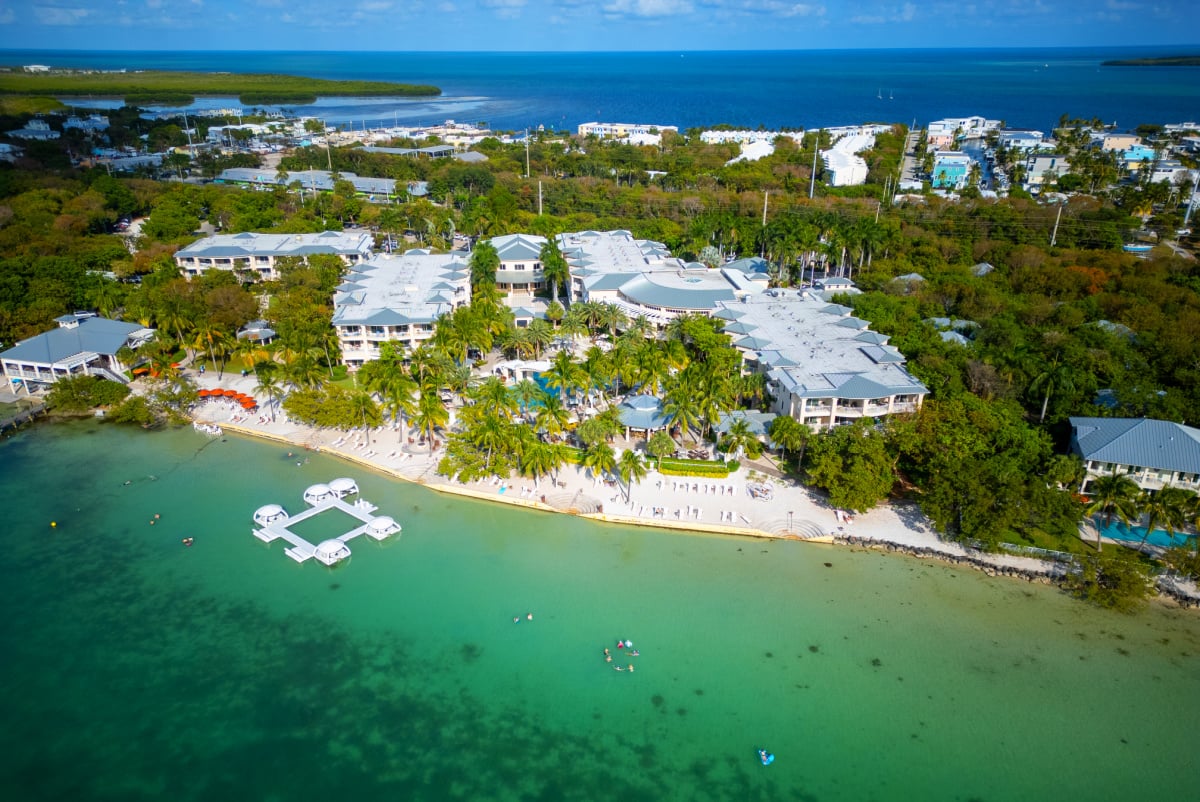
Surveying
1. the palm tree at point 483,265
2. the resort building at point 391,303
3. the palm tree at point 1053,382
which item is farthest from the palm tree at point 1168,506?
the palm tree at point 483,265

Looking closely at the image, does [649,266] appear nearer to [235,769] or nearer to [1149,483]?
[1149,483]

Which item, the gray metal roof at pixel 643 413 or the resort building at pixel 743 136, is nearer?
the gray metal roof at pixel 643 413

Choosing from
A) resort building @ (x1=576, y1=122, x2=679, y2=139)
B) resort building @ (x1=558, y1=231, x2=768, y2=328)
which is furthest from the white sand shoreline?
resort building @ (x1=576, y1=122, x2=679, y2=139)

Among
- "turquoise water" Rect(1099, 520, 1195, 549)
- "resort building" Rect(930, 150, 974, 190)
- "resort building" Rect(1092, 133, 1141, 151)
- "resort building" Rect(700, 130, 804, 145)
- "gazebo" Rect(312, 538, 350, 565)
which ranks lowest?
"gazebo" Rect(312, 538, 350, 565)

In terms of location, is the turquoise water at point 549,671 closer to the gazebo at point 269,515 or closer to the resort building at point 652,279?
the gazebo at point 269,515

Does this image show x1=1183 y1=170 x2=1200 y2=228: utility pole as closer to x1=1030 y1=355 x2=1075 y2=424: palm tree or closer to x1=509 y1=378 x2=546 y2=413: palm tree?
x1=1030 y1=355 x2=1075 y2=424: palm tree

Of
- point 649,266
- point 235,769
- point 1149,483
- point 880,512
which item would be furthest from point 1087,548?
point 649,266
